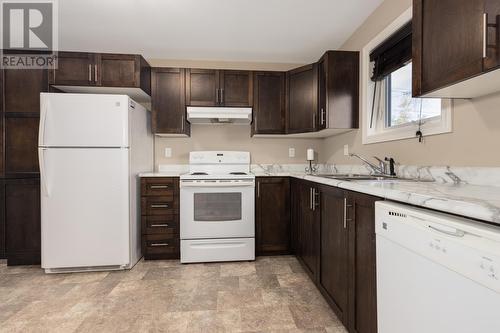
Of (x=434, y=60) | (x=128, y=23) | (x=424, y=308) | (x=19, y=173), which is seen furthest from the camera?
(x=19, y=173)

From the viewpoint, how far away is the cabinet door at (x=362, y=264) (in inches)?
45.0

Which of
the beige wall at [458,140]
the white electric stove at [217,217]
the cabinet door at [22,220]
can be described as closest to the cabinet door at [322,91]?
the beige wall at [458,140]

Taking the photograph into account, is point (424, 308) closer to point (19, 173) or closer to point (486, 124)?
point (486, 124)

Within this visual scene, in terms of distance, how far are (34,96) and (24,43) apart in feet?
1.80

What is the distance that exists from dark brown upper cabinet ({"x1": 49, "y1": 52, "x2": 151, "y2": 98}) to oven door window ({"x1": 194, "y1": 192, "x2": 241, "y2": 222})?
1387 millimetres

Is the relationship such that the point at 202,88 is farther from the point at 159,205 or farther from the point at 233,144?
the point at 159,205

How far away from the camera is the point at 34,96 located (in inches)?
97.0

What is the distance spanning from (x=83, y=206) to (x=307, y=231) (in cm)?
210

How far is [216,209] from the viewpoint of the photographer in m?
2.57

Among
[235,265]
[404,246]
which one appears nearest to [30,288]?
[235,265]

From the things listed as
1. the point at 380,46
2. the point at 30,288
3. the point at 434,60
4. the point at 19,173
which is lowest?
the point at 30,288

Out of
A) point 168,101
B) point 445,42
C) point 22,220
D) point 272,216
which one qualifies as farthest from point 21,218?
point 445,42

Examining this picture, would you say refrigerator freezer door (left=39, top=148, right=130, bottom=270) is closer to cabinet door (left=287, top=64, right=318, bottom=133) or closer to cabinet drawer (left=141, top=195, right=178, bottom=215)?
cabinet drawer (left=141, top=195, right=178, bottom=215)

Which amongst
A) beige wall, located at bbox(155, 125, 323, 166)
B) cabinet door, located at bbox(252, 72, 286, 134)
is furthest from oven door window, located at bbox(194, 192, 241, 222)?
cabinet door, located at bbox(252, 72, 286, 134)
